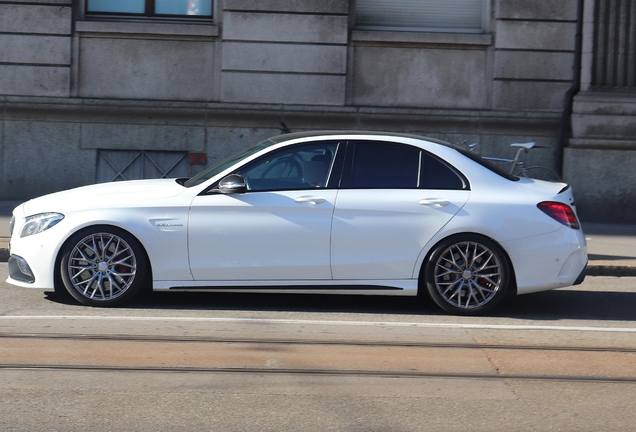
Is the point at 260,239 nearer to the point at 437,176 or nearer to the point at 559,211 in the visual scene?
the point at 437,176

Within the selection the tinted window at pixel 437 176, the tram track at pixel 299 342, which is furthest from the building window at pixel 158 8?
the tram track at pixel 299 342

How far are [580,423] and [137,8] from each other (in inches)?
443

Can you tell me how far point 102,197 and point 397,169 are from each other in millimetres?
2345

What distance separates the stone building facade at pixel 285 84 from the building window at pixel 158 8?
1.05ft

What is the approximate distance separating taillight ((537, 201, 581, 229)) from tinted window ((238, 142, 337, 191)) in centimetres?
172

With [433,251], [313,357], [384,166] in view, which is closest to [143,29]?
[384,166]

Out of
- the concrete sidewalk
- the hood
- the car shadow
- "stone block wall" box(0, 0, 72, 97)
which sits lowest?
the car shadow

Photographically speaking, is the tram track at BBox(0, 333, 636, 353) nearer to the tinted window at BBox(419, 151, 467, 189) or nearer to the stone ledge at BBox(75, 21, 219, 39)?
the tinted window at BBox(419, 151, 467, 189)

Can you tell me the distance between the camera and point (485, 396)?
5.12 meters

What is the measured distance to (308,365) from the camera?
5.71 metres

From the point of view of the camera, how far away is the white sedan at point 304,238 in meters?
7.14

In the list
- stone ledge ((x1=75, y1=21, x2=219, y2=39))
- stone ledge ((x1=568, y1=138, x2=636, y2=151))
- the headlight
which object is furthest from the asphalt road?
stone ledge ((x1=75, y1=21, x2=219, y2=39))

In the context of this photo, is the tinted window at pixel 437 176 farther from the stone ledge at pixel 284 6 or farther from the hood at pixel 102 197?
the stone ledge at pixel 284 6

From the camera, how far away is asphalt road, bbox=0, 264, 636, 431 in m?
4.67
